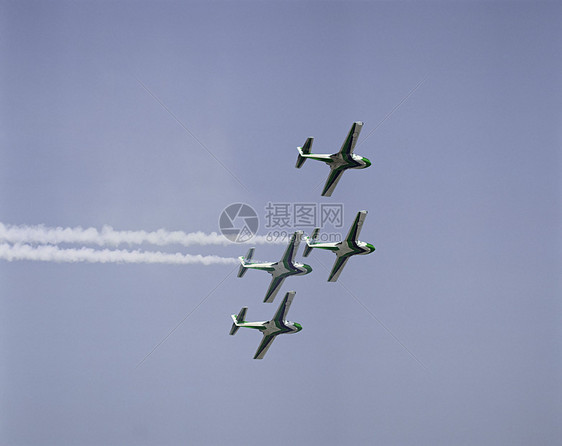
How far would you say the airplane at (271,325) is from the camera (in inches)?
2702

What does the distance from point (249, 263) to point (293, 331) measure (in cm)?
801

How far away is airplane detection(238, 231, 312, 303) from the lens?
2576 inches

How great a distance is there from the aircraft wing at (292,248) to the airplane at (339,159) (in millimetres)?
6947

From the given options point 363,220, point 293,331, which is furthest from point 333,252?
point 293,331

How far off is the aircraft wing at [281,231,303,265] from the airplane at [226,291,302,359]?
143 inches

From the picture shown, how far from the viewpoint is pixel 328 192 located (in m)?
69.0

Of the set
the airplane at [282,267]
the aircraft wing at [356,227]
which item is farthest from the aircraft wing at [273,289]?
the aircraft wing at [356,227]

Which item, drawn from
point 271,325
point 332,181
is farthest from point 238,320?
point 332,181

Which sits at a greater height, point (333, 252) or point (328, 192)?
point (328, 192)

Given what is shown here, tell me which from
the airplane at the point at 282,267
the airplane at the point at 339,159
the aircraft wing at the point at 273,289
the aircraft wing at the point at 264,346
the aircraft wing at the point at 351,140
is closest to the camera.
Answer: the aircraft wing at the point at 351,140

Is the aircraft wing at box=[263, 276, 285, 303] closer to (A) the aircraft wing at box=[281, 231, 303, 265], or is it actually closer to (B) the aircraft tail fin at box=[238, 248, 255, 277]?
(A) the aircraft wing at box=[281, 231, 303, 265]

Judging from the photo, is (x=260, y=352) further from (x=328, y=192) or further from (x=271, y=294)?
(x=328, y=192)

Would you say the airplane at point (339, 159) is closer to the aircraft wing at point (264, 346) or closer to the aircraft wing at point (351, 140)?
the aircraft wing at point (351, 140)

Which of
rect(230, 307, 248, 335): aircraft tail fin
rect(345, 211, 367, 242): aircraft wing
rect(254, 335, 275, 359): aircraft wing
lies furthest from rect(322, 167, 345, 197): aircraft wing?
rect(254, 335, 275, 359): aircraft wing
